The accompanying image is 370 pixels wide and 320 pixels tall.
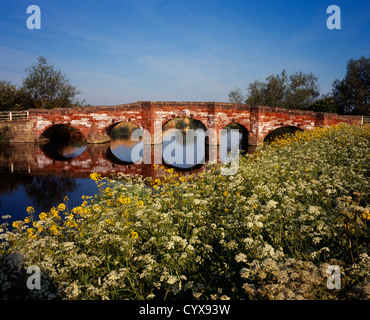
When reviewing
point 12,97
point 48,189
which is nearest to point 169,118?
point 48,189

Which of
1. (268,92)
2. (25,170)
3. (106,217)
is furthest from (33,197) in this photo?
(268,92)

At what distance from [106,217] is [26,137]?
23.7 m

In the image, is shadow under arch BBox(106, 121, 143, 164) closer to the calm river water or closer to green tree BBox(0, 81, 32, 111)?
the calm river water

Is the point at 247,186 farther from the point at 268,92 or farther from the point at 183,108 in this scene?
the point at 268,92

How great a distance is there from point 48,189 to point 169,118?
43.6 ft

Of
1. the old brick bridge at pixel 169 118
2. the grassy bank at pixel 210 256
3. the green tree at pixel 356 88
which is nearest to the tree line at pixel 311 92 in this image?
the green tree at pixel 356 88

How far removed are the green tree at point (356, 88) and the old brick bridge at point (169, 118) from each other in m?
16.3

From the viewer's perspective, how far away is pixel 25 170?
44.5ft

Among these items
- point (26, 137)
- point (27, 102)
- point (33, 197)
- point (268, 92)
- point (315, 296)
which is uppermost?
point (268, 92)

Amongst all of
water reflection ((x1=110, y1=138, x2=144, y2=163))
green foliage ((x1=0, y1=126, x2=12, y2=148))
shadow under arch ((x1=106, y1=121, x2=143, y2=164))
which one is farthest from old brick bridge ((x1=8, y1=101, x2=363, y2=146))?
water reflection ((x1=110, y1=138, x2=144, y2=163))

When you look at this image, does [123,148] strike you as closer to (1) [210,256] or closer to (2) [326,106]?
(1) [210,256]

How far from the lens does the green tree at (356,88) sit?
34.1 meters

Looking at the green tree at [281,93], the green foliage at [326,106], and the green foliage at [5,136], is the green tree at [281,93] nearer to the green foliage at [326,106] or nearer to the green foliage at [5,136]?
the green foliage at [326,106]

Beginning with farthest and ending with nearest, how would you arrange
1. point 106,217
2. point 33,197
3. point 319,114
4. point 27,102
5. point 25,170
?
Result: point 27,102 < point 319,114 < point 25,170 < point 33,197 < point 106,217
